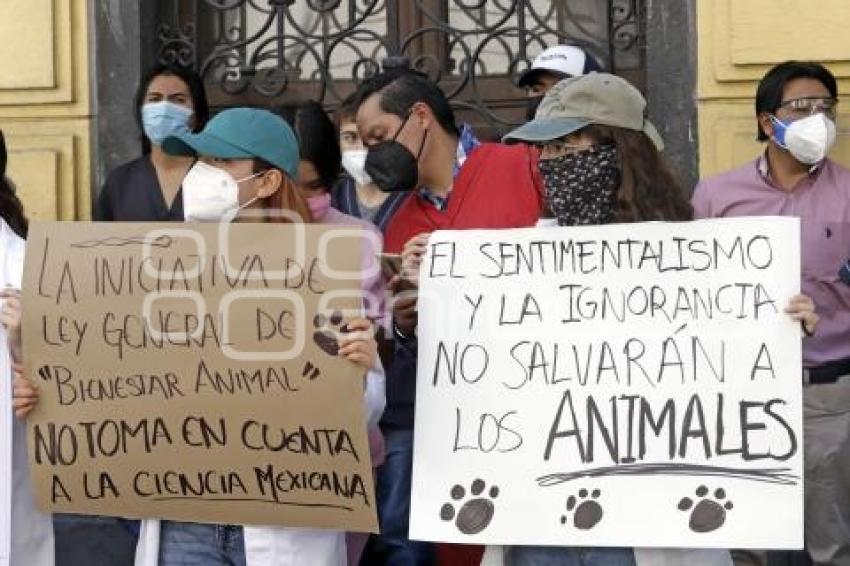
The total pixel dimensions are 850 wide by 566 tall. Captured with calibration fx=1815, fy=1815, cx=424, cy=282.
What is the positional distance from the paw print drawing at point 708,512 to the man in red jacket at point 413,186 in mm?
1033

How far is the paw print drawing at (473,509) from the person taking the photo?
4.29m

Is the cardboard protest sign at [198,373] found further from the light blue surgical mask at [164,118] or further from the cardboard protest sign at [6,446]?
the light blue surgical mask at [164,118]

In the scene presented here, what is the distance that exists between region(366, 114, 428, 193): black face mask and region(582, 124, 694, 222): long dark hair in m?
0.83

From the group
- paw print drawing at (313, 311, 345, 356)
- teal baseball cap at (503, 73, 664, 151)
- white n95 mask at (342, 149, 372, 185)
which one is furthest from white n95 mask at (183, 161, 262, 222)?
white n95 mask at (342, 149, 372, 185)

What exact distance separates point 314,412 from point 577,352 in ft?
2.11

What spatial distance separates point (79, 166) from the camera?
7.12 metres

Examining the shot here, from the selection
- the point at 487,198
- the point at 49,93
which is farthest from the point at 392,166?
the point at 49,93

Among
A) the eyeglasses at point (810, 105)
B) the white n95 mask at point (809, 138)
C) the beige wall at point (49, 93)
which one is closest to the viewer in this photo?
the white n95 mask at point (809, 138)

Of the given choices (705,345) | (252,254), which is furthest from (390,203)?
(705,345)

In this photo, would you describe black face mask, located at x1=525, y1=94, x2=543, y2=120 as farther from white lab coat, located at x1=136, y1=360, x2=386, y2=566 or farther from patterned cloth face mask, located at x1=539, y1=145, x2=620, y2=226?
white lab coat, located at x1=136, y1=360, x2=386, y2=566

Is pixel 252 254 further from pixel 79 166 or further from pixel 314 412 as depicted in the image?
pixel 79 166

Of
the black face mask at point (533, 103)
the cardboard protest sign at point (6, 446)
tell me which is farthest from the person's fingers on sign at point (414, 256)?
the black face mask at point (533, 103)

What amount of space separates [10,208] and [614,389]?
5.85 ft

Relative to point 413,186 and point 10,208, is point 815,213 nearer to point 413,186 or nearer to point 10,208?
point 413,186
